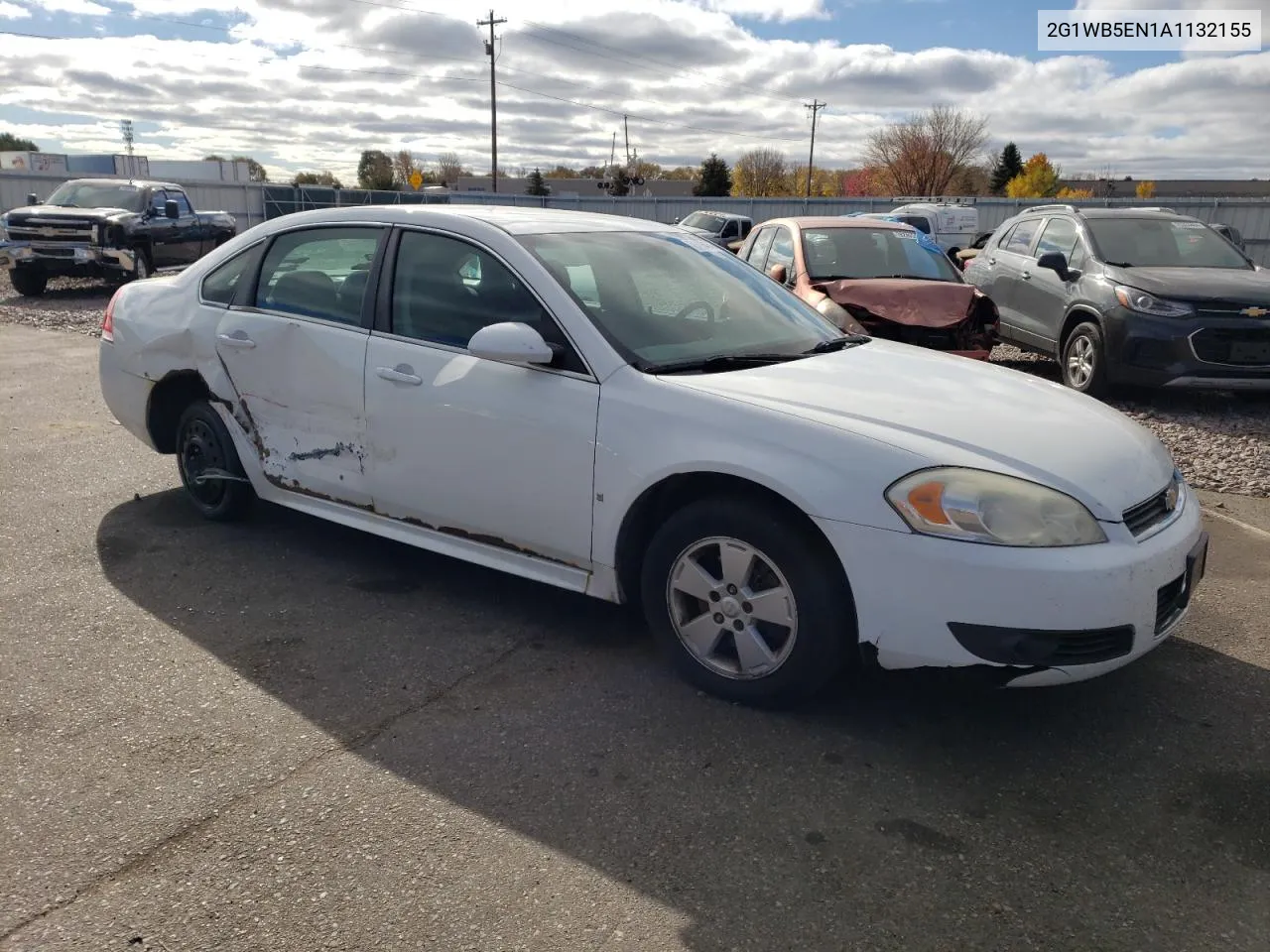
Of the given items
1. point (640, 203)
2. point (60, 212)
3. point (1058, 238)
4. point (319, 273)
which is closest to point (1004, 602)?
point (319, 273)

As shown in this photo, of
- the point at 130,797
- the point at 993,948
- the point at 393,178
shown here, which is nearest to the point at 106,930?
the point at 130,797

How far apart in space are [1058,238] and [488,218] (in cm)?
745

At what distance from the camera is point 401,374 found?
13.5 ft

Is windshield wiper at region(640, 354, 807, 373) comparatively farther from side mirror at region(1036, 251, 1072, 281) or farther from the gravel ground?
side mirror at region(1036, 251, 1072, 281)

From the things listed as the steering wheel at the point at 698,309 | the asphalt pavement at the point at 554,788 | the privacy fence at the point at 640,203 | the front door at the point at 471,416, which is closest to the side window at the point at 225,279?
the front door at the point at 471,416

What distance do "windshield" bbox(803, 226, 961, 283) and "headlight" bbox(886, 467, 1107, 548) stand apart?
5.74m

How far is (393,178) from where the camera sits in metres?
84.9

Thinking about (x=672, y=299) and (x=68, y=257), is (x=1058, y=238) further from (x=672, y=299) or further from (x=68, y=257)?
(x=68, y=257)

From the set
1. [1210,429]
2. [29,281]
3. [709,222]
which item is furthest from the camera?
[709,222]

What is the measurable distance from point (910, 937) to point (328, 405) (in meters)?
3.10

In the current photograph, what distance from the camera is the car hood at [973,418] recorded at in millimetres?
3156

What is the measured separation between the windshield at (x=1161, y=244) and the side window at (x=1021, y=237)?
715mm

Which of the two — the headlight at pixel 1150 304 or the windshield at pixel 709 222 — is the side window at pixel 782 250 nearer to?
the headlight at pixel 1150 304

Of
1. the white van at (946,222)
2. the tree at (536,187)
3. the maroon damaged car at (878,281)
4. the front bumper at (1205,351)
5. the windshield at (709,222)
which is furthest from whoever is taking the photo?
the tree at (536,187)
